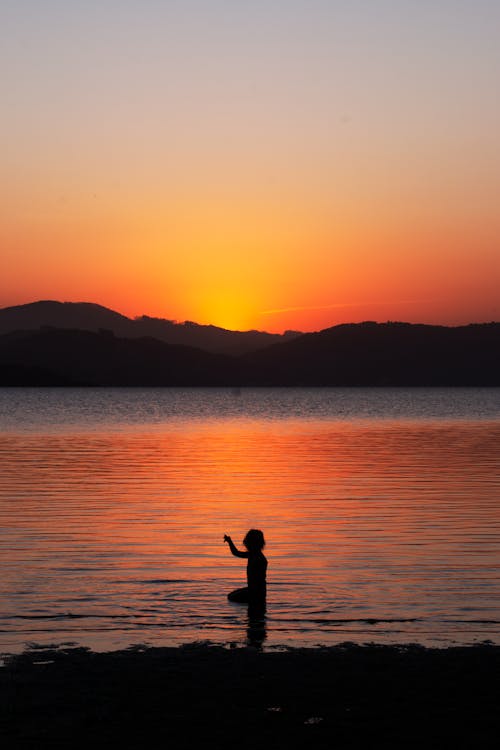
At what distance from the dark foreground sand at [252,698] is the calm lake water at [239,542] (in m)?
1.61

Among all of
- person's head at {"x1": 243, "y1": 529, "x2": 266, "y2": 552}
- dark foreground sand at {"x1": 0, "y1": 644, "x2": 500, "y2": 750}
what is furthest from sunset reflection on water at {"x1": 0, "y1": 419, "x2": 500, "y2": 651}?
dark foreground sand at {"x1": 0, "y1": 644, "x2": 500, "y2": 750}

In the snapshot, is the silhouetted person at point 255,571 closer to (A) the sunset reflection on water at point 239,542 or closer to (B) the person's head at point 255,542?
(B) the person's head at point 255,542

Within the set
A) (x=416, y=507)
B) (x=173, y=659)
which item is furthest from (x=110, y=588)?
(x=416, y=507)

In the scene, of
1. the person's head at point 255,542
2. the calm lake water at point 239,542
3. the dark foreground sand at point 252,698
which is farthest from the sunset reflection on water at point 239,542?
the dark foreground sand at point 252,698

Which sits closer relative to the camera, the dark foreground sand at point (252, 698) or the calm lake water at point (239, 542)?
the dark foreground sand at point (252, 698)

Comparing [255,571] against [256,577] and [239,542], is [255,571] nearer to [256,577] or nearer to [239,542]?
Result: [256,577]

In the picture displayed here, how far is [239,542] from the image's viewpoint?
2897 cm

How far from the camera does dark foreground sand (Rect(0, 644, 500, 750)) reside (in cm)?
1098

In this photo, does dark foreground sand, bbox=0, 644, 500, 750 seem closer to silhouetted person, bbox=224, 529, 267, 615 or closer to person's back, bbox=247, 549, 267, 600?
silhouetted person, bbox=224, 529, 267, 615

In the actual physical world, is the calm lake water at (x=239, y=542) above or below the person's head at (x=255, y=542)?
below

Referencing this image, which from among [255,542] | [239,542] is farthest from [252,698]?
[239,542]

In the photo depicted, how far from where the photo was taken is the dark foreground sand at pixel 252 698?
1098 cm

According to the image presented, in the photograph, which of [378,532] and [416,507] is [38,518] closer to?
[378,532]

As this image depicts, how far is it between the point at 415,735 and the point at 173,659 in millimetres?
4638
